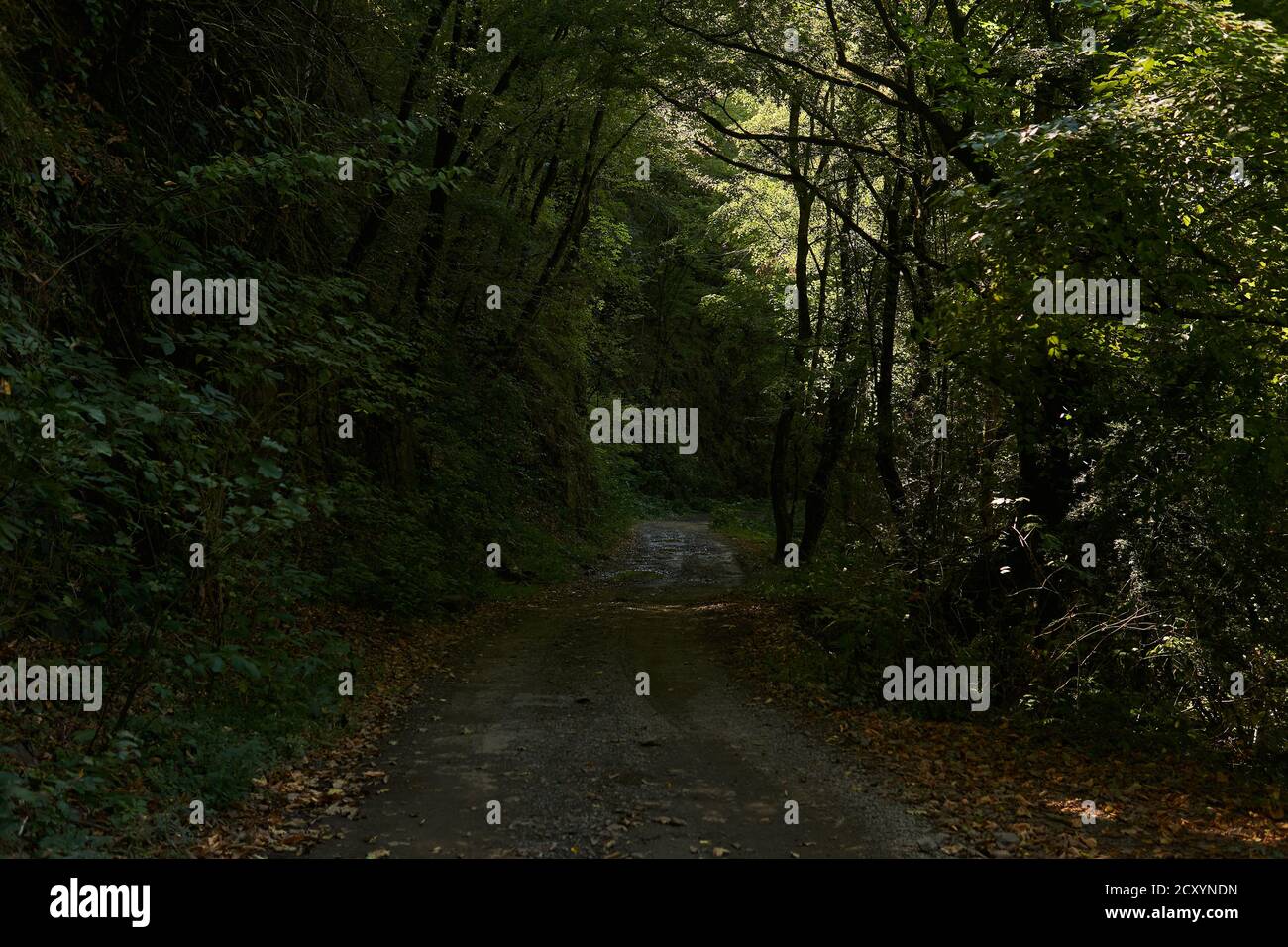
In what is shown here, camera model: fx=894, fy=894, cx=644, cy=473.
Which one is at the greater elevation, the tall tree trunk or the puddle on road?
the tall tree trunk

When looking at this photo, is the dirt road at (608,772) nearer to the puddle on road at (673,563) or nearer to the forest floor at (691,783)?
the forest floor at (691,783)

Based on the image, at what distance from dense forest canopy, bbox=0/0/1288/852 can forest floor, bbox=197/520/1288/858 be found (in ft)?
2.53

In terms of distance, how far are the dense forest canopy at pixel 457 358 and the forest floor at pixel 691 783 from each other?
0.77 m

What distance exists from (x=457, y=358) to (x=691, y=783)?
36.6ft

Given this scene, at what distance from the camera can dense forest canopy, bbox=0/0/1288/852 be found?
6422 millimetres

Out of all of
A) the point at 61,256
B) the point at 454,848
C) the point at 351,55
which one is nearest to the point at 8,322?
the point at 61,256

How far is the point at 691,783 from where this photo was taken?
22.9ft

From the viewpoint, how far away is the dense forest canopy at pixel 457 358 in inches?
253

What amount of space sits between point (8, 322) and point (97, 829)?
321 cm

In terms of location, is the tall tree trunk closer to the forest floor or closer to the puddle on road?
the puddle on road

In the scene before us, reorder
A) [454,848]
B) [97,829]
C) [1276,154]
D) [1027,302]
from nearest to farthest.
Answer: [97,829]
[454,848]
[1276,154]
[1027,302]

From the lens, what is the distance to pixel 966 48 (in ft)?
30.3

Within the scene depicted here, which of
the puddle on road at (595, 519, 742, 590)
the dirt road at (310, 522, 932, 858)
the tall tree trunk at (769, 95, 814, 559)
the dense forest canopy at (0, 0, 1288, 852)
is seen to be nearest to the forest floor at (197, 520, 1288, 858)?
the dirt road at (310, 522, 932, 858)

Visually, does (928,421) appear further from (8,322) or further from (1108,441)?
(8,322)
